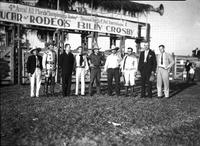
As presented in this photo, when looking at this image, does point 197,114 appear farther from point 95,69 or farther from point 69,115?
point 95,69

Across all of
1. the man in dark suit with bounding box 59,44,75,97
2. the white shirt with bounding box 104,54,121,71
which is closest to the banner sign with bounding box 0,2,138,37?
the man in dark suit with bounding box 59,44,75,97

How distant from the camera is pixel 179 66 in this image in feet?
81.9

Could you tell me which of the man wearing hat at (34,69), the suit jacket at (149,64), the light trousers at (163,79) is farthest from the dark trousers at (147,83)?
the man wearing hat at (34,69)

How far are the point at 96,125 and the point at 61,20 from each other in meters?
9.66

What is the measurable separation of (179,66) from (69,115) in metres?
21.2

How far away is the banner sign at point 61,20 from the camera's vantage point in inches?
472

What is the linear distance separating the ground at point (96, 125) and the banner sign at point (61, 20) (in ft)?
21.1

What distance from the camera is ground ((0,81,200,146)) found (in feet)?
13.7

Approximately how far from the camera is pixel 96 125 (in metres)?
5.05

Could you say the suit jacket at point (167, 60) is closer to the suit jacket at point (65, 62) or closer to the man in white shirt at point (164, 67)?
the man in white shirt at point (164, 67)

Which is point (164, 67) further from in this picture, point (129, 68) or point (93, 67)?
point (93, 67)

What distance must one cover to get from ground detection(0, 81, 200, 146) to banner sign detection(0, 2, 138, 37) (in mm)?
6447

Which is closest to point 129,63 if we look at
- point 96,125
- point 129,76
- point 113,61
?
point 129,76

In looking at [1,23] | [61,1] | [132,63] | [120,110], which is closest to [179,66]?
[61,1]
